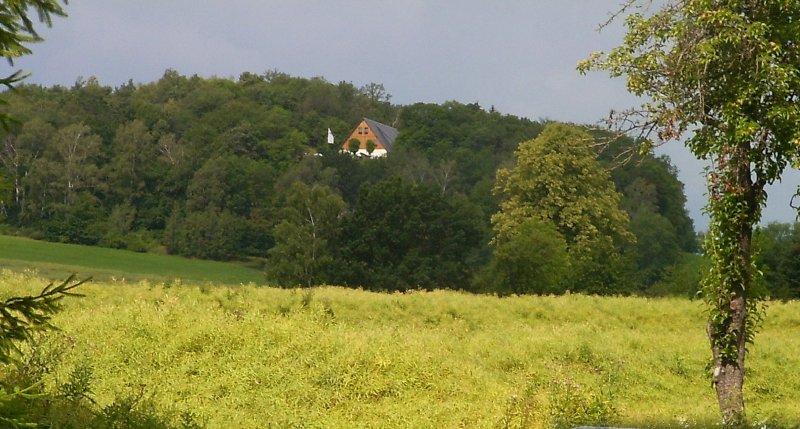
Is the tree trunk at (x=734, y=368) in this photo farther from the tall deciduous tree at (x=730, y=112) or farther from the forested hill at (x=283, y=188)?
the forested hill at (x=283, y=188)

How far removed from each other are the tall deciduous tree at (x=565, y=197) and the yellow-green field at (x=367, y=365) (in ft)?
86.9

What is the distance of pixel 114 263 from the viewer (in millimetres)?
77625

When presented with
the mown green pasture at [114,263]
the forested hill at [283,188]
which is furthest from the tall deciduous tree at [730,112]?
the mown green pasture at [114,263]

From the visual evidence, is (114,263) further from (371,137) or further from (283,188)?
(371,137)

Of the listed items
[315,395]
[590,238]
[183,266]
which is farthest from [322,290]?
[183,266]

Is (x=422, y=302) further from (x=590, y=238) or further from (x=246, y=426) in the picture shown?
(x=590, y=238)

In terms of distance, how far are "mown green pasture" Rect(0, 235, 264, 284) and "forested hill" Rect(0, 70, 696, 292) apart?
2.94 m

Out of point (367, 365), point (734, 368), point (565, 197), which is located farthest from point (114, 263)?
point (734, 368)

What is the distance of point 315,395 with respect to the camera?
15.8 metres

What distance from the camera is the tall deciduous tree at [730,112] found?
13781mm

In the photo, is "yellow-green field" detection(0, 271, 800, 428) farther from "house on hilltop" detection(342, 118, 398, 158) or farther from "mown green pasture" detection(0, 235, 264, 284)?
"house on hilltop" detection(342, 118, 398, 158)

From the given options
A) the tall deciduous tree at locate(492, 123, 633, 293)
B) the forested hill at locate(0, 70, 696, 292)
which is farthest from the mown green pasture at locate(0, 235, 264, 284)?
the tall deciduous tree at locate(492, 123, 633, 293)

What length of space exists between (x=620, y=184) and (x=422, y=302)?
220 ft

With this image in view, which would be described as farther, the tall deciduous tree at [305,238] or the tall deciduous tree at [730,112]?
the tall deciduous tree at [305,238]
